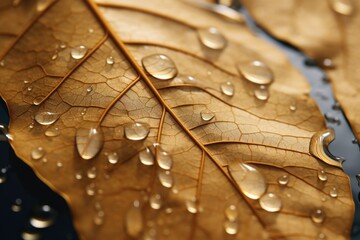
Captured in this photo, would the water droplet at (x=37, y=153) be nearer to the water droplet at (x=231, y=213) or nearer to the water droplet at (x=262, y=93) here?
the water droplet at (x=231, y=213)

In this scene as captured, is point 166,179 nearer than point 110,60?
Yes

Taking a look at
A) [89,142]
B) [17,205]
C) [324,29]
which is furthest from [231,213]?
[324,29]

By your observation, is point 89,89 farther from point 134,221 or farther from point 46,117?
point 134,221

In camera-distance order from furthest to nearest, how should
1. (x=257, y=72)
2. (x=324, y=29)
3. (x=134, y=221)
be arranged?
1. (x=324, y=29)
2. (x=257, y=72)
3. (x=134, y=221)

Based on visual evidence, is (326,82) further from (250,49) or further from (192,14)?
(192,14)

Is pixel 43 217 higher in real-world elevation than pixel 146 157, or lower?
lower

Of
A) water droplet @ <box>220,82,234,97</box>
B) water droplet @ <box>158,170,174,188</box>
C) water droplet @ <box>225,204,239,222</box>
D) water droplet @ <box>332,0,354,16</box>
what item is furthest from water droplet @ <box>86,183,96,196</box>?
water droplet @ <box>332,0,354,16</box>
